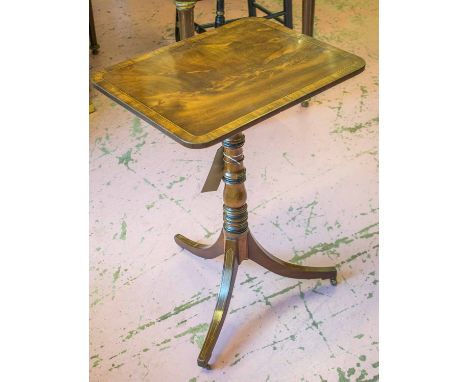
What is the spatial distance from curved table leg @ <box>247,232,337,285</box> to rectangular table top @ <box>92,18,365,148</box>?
56cm

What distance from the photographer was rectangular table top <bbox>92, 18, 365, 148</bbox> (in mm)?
1439

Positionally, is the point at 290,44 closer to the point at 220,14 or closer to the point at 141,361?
the point at 141,361

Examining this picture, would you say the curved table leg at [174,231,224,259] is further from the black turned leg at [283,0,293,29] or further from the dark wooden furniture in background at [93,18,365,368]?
the black turned leg at [283,0,293,29]


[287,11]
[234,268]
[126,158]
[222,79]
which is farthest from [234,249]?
[287,11]

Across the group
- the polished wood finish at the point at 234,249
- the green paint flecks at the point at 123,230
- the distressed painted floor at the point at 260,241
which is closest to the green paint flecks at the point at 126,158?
the distressed painted floor at the point at 260,241

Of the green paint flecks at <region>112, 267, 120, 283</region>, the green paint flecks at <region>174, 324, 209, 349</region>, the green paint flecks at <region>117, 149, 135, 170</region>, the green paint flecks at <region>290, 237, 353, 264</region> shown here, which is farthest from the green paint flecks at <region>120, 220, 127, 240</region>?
the green paint flecks at <region>290, 237, 353, 264</region>

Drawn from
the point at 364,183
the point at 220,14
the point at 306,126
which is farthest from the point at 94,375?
the point at 220,14

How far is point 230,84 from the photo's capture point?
1578mm

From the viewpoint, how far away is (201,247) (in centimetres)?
218

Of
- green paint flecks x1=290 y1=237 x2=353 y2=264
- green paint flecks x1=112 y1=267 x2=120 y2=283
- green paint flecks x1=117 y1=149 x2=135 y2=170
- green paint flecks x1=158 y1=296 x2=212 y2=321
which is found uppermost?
green paint flecks x1=117 y1=149 x2=135 y2=170

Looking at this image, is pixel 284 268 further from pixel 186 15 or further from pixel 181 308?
pixel 186 15

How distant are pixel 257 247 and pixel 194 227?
1.48 ft

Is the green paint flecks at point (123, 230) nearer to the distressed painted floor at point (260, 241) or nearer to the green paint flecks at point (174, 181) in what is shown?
the distressed painted floor at point (260, 241)

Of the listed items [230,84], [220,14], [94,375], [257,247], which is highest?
[230,84]
